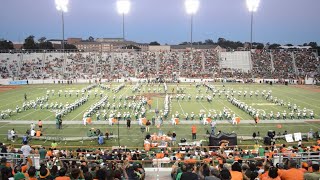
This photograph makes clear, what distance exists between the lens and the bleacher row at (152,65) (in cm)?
5897

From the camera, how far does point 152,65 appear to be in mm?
64812

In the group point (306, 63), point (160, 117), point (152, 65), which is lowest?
point (160, 117)

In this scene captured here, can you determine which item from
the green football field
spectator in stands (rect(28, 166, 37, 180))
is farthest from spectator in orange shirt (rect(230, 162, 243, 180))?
the green football field

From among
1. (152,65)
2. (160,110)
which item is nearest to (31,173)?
(160,110)

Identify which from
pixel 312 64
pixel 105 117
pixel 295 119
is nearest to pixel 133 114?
pixel 105 117

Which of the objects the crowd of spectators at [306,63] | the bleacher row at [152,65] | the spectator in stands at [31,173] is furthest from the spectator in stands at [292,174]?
the crowd of spectators at [306,63]

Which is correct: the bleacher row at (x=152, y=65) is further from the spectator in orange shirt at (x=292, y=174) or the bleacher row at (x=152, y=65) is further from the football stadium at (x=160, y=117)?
the spectator in orange shirt at (x=292, y=174)

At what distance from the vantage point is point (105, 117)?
1014 inches

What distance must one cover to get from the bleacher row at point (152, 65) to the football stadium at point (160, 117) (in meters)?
0.18

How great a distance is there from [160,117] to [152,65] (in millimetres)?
40615

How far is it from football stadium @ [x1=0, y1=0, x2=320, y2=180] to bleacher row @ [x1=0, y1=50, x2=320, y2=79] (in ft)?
0.58

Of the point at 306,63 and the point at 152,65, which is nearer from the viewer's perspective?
the point at 306,63

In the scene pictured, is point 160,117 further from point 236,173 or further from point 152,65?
point 152,65

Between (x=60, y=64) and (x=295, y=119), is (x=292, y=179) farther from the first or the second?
(x=60, y=64)
